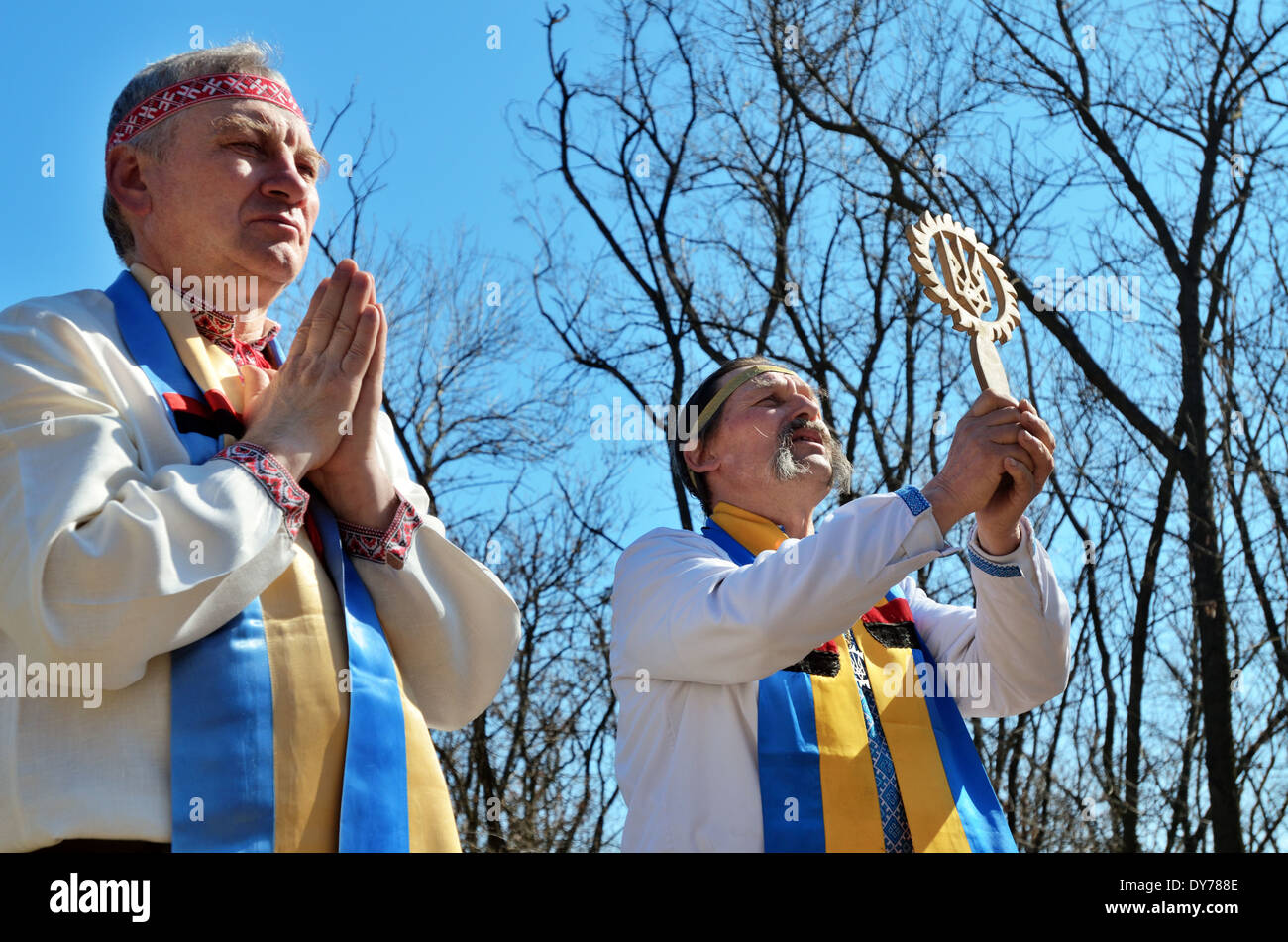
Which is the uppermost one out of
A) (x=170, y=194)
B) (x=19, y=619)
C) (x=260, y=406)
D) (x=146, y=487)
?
(x=170, y=194)

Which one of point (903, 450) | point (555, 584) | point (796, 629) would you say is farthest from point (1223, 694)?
point (796, 629)

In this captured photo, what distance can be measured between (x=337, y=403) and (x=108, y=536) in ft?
1.50

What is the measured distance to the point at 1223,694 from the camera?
874 centimetres

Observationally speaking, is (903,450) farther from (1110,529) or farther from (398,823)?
(398,823)

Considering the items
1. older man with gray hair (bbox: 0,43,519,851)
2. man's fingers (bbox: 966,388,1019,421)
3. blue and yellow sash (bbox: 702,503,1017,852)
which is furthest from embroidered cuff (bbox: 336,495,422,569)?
man's fingers (bbox: 966,388,1019,421)

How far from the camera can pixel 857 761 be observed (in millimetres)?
3512

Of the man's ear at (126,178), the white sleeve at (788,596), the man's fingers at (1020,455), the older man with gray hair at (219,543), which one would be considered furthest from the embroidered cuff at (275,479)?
the man's fingers at (1020,455)

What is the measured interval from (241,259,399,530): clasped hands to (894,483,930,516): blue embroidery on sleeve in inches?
50.8

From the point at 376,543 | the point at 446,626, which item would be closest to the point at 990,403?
the point at 446,626

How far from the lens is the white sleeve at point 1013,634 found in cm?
366

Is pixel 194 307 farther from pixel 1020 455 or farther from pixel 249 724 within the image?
pixel 1020 455

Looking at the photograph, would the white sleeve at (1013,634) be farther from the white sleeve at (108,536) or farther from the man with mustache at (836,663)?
the white sleeve at (108,536)
